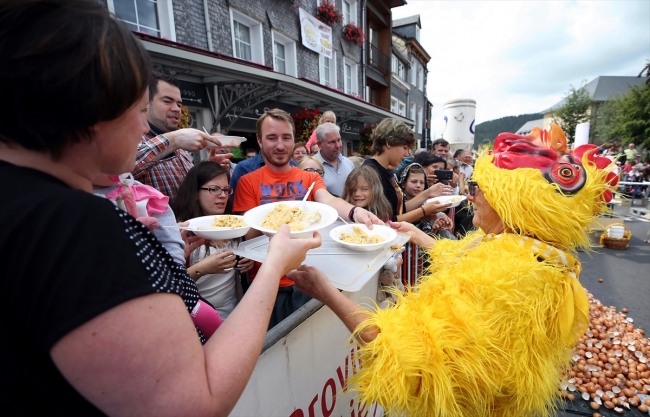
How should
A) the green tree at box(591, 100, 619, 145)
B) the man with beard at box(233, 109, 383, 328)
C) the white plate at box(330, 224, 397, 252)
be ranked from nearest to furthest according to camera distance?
the white plate at box(330, 224, 397, 252) < the man with beard at box(233, 109, 383, 328) < the green tree at box(591, 100, 619, 145)

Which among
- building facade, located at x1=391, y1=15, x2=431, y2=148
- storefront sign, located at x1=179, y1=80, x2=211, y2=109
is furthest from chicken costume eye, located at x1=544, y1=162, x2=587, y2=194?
building facade, located at x1=391, y1=15, x2=431, y2=148

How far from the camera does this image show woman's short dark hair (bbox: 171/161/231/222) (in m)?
2.33

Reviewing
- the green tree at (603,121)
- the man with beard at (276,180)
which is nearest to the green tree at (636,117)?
the green tree at (603,121)

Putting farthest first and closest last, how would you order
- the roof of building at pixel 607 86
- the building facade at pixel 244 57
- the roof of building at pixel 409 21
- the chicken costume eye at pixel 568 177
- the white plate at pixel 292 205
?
the roof of building at pixel 607 86 → the roof of building at pixel 409 21 → the building facade at pixel 244 57 → the white plate at pixel 292 205 → the chicken costume eye at pixel 568 177

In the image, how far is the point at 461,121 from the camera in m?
15.3

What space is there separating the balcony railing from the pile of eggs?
16.2 m

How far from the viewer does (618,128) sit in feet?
77.2

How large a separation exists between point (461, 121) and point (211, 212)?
1573 cm

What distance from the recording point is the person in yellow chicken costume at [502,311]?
113 centimetres

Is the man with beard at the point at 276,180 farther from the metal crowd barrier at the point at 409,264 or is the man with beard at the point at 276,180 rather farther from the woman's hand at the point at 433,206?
the woman's hand at the point at 433,206

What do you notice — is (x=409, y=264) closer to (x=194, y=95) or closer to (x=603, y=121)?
(x=194, y=95)

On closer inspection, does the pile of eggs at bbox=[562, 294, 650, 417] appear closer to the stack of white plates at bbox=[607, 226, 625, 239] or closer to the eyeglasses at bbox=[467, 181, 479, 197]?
the eyeglasses at bbox=[467, 181, 479, 197]

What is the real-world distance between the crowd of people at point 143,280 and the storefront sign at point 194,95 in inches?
199

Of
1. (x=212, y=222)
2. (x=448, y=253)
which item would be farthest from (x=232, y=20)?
(x=448, y=253)
